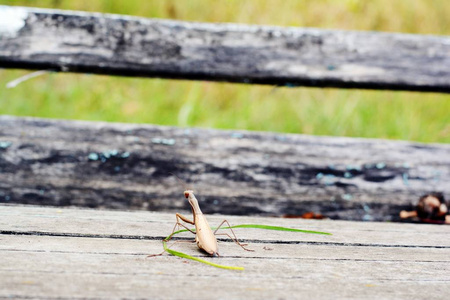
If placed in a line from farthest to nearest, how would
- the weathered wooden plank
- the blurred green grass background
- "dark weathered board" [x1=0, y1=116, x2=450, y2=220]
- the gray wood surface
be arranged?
the blurred green grass background → "dark weathered board" [x1=0, y1=116, x2=450, y2=220] → the weathered wooden plank → the gray wood surface

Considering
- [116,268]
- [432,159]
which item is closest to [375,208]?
[432,159]

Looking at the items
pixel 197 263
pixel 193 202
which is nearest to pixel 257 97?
pixel 193 202

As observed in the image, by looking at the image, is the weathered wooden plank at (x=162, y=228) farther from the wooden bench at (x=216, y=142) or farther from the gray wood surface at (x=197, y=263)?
the wooden bench at (x=216, y=142)

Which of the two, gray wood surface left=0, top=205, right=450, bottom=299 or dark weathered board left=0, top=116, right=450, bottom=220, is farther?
dark weathered board left=0, top=116, right=450, bottom=220

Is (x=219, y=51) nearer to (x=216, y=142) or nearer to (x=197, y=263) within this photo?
(x=216, y=142)

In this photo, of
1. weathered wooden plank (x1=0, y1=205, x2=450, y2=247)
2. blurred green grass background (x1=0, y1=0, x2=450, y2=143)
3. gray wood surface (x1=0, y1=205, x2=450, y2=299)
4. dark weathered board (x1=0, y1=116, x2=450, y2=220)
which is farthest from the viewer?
blurred green grass background (x1=0, y1=0, x2=450, y2=143)

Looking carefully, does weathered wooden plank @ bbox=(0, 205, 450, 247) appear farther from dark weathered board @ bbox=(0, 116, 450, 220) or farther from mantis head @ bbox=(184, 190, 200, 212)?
dark weathered board @ bbox=(0, 116, 450, 220)

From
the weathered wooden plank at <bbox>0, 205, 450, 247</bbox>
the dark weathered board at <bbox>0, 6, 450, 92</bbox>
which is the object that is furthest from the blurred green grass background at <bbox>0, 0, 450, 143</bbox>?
the weathered wooden plank at <bbox>0, 205, 450, 247</bbox>
